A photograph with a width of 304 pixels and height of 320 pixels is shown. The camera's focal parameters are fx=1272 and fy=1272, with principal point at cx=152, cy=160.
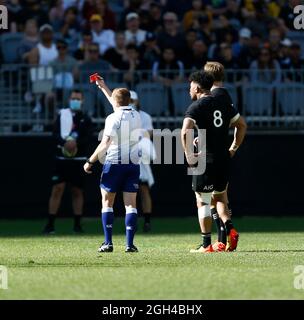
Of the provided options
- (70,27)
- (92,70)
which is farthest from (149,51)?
(70,27)

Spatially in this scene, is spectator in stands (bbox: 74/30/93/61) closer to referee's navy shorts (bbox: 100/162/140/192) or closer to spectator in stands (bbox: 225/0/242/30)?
spectator in stands (bbox: 225/0/242/30)

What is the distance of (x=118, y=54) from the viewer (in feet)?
81.5

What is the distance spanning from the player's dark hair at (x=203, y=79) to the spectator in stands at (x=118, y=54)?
9.13 meters

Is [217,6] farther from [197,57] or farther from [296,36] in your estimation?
[197,57]

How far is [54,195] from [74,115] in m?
1.38

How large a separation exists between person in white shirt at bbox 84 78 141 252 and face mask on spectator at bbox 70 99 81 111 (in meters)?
4.73

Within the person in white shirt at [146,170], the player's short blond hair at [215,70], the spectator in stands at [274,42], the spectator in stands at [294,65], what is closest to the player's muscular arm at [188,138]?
the player's short blond hair at [215,70]

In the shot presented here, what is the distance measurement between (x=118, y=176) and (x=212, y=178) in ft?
3.95

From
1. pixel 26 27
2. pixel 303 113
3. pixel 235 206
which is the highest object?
pixel 26 27

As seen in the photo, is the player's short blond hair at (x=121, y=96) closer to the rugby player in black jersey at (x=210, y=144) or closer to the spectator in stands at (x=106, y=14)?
Result: the rugby player in black jersey at (x=210, y=144)

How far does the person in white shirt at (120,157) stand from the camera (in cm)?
1567

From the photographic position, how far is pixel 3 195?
2400 cm
